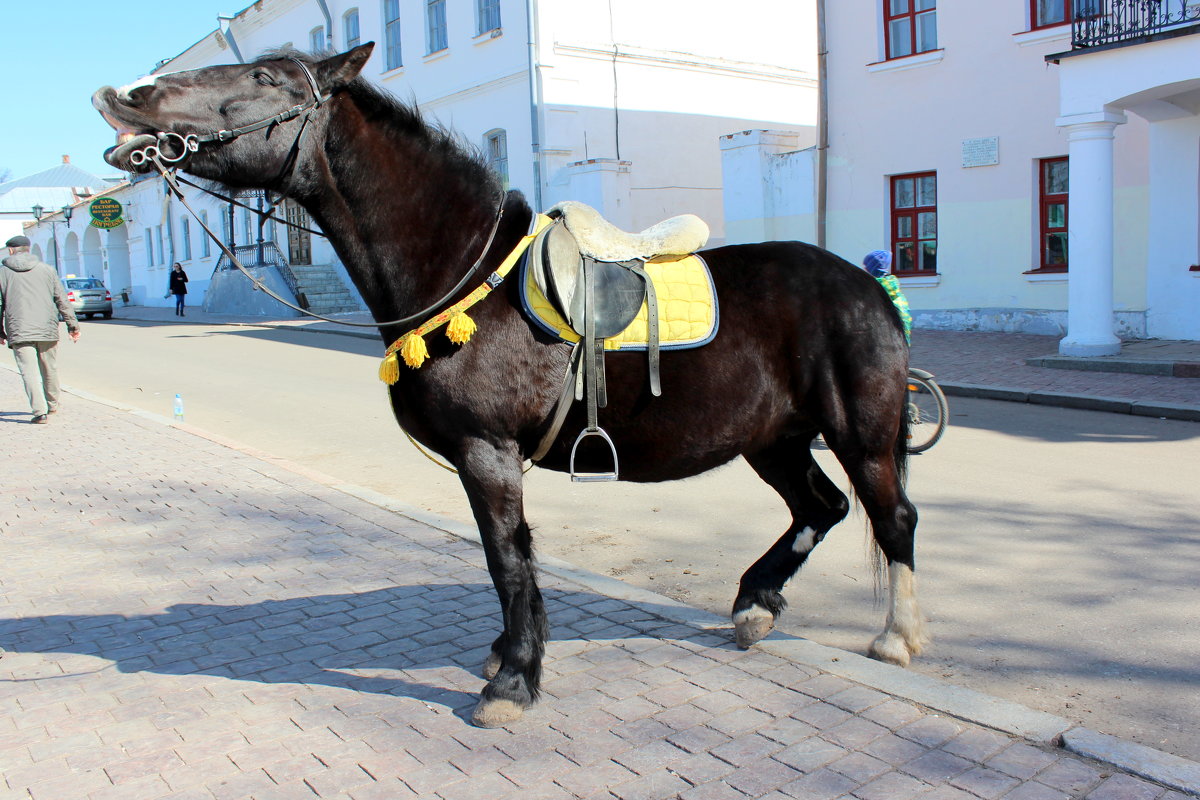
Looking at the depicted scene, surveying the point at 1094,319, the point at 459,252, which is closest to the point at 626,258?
the point at 459,252

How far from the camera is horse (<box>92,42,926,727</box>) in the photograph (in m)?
3.36

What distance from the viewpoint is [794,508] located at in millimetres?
4297

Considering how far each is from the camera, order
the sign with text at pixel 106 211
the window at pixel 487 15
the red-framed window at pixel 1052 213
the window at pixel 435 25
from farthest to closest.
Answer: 1. the sign with text at pixel 106 211
2. the window at pixel 435 25
3. the window at pixel 487 15
4. the red-framed window at pixel 1052 213

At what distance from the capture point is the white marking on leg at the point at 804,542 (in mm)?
4207

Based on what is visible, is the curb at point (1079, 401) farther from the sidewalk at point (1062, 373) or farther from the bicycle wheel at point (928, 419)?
the bicycle wheel at point (928, 419)

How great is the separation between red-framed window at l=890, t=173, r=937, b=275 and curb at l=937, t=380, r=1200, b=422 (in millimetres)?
6516

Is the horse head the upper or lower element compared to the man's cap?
upper

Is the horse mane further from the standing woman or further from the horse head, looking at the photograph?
the standing woman

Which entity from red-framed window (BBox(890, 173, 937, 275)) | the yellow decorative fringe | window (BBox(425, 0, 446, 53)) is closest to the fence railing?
window (BBox(425, 0, 446, 53))

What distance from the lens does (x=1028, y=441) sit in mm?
8664

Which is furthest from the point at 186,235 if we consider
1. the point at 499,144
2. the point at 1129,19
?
the point at 1129,19

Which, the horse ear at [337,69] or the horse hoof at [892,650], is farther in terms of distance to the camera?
the horse hoof at [892,650]

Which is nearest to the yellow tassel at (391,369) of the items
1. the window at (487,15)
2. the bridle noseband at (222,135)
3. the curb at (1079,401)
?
the bridle noseband at (222,135)

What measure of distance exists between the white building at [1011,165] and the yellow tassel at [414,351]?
39.7 ft
